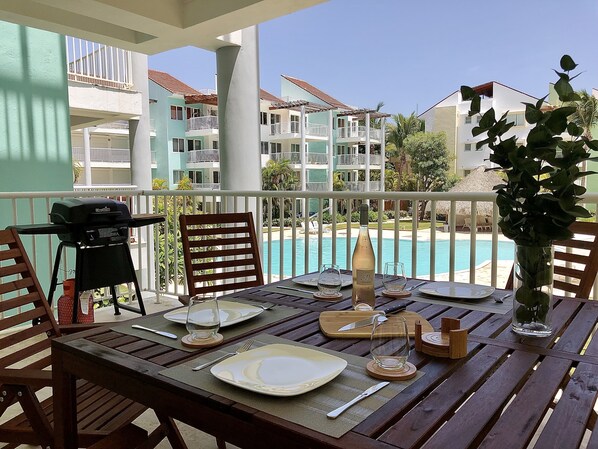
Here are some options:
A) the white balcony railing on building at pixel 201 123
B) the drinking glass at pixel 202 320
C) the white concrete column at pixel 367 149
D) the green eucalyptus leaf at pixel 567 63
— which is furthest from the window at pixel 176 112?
the green eucalyptus leaf at pixel 567 63

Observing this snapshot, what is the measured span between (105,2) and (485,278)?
31.0ft

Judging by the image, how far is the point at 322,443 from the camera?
31.4 inches

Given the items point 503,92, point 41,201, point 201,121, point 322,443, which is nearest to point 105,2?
point 41,201

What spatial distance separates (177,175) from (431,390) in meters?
25.8

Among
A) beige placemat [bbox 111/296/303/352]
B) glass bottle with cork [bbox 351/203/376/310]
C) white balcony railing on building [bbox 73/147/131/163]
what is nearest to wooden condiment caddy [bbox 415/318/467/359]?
glass bottle with cork [bbox 351/203/376/310]

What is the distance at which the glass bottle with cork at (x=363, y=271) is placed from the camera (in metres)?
1.59

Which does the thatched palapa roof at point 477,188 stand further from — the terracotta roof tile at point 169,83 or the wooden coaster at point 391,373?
the wooden coaster at point 391,373

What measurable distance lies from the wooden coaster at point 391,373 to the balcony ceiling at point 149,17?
3498mm

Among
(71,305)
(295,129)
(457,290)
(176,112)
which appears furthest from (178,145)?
(457,290)

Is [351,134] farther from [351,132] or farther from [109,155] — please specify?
[109,155]

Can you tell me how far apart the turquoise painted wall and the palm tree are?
96.3 feet

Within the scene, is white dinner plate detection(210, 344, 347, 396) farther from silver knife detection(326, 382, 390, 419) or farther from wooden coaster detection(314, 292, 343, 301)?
wooden coaster detection(314, 292, 343, 301)

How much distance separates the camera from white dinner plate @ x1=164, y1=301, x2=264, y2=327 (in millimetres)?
1461

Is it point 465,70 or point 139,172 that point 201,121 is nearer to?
point 139,172
